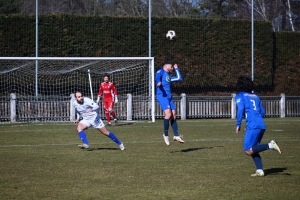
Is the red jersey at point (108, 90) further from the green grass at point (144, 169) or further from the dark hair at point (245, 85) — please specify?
the dark hair at point (245, 85)

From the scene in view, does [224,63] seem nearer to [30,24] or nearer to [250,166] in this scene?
[30,24]

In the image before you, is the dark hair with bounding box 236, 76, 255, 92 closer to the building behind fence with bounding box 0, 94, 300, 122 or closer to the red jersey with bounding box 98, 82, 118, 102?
the red jersey with bounding box 98, 82, 118, 102

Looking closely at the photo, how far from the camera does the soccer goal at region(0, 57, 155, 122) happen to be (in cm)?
2834

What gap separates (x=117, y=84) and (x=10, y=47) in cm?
563

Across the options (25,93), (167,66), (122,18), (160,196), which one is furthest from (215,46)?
(160,196)

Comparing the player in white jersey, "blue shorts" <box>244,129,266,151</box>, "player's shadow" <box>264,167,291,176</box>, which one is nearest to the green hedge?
the player in white jersey

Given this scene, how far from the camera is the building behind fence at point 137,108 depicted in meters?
28.3

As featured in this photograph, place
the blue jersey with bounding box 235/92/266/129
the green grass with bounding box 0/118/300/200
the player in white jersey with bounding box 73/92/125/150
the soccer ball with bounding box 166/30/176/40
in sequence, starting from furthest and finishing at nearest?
1. the soccer ball with bounding box 166/30/176/40
2. the player in white jersey with bounding box 73/92/125/150
3. the blue jersey with bounding box 235/92/266/129
4. the green grass with bounding box 0/118/300/200

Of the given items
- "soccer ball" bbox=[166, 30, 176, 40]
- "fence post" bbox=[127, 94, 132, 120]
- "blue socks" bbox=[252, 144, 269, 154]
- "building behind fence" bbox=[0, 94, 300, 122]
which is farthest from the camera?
"soccer ball" bbox=[166, 30, 176, 40]

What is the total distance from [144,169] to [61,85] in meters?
18.6

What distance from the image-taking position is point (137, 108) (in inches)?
1177

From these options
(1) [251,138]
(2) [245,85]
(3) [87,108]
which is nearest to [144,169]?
(1) [251,138]

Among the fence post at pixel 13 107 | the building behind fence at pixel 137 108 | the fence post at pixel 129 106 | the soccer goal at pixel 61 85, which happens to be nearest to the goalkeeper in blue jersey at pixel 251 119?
the soccer goal at pixel 61 85

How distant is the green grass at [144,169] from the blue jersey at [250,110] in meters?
0.93
